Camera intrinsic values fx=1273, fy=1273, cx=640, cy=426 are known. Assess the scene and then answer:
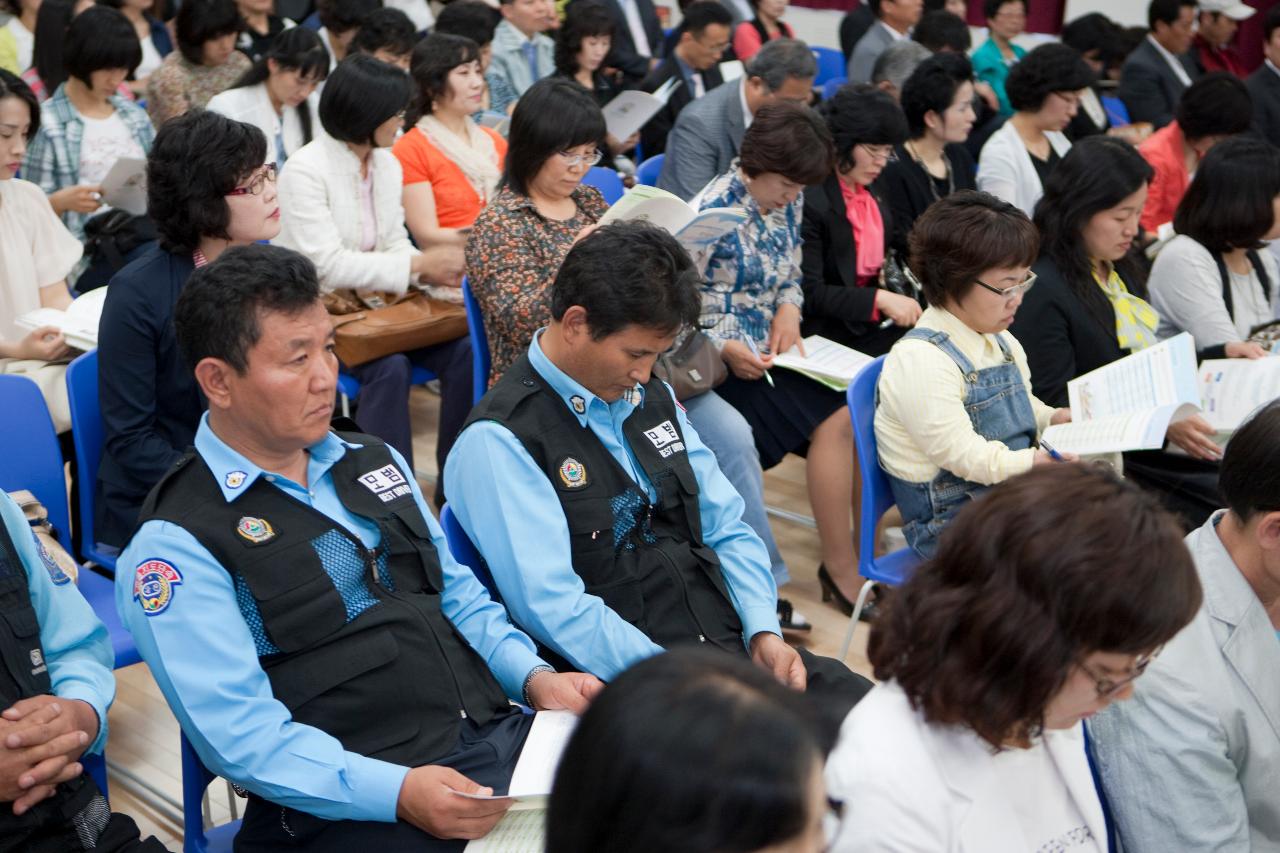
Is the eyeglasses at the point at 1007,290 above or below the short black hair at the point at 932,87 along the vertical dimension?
above

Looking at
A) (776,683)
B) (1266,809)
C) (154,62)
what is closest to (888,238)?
(1266,809)

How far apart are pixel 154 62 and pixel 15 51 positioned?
2.17 ft

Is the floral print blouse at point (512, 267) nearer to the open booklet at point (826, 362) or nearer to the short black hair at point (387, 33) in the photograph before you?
the open booklet at point (826, 362)

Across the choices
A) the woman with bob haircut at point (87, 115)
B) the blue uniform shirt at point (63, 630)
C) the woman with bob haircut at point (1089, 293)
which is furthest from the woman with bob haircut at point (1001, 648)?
the woman with bob haircut at point (87, 115)

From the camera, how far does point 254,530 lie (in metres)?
1.69

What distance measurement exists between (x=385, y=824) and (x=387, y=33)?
3958 millimetres

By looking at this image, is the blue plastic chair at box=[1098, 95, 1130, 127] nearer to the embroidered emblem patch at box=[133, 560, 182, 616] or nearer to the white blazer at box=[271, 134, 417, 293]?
the white blazer at box=[271, 134, 417, 293]

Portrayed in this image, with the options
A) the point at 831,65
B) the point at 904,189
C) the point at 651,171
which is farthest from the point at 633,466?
the point at 831,65

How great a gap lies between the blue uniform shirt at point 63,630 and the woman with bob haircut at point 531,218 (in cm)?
134

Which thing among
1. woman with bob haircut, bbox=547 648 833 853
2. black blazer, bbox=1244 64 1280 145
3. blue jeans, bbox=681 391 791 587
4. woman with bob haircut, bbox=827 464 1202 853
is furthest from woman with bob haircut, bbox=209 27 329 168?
black blazer, bbox=1244 64 1280 145

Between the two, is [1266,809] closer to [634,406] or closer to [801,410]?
[634,406]

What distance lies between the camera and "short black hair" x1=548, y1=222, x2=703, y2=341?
6.84ft

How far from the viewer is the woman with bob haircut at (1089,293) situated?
309cm

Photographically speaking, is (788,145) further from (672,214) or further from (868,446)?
(868,446)
